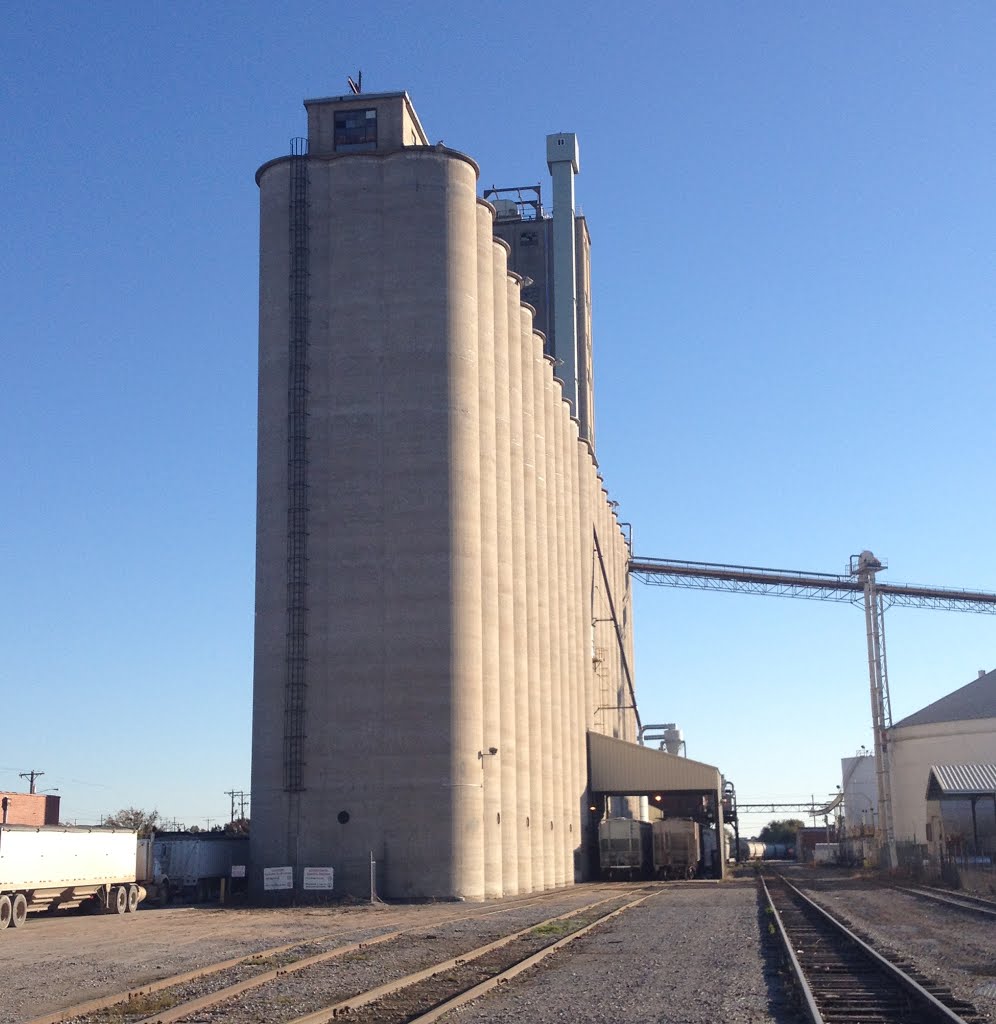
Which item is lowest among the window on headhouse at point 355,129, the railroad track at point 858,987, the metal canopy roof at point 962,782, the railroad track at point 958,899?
the railroad track at point 958,899

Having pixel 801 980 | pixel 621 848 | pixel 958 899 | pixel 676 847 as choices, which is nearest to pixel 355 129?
pixel 958 899

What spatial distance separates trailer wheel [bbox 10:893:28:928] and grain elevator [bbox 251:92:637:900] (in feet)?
37.6

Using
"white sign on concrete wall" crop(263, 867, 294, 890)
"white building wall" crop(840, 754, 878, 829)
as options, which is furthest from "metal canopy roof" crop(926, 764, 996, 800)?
"white building wall" crop(840, 754, 878, 829)

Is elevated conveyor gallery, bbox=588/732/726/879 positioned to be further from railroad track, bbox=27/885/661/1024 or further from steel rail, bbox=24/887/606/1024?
railroad track, bbox=27/885/661/1024

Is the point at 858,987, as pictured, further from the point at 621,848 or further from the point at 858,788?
the point at 858,788

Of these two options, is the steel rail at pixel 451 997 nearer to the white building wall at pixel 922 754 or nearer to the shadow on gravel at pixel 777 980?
the shadow on gravel at pixel 777 980

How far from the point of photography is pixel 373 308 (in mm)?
47375

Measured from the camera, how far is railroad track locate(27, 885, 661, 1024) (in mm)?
14609

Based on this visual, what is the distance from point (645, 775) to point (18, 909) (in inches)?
1652

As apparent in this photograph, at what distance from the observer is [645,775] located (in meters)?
69.0

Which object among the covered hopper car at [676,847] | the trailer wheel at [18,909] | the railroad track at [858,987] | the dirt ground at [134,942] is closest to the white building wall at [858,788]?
the covered hopper car at [676,847]

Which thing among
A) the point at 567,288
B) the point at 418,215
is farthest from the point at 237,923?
the point at 567,288

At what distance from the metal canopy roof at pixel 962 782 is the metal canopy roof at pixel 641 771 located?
1131 centimetres

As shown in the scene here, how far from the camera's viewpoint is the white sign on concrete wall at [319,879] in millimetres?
42406
